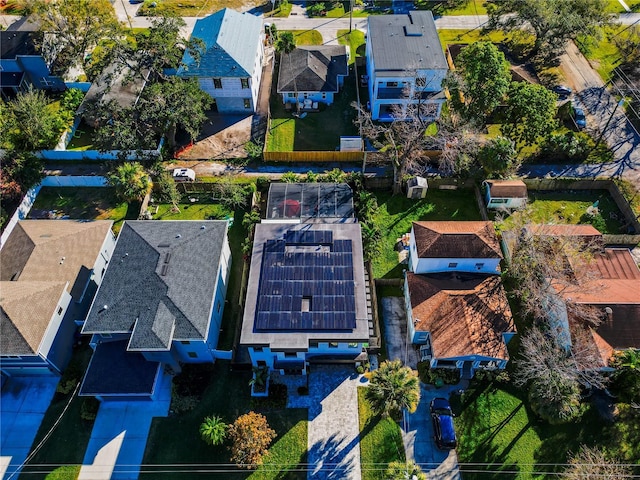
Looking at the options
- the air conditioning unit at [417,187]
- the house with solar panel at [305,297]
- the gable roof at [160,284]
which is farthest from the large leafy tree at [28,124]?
the air conditioning unit at [417,187]

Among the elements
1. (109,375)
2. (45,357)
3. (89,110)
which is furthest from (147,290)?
(89,110)

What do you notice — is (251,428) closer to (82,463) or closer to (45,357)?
(82,463)

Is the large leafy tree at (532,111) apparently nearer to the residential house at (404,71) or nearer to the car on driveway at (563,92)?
the residential house at (404,71)

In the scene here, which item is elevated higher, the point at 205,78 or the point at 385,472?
the point at 205,78

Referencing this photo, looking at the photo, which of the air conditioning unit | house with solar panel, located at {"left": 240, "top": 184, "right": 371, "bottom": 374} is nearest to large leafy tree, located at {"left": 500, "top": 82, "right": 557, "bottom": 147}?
the air conditioning unit

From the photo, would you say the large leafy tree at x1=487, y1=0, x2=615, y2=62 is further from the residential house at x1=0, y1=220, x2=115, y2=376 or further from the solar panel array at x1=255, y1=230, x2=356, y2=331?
the residential house at x1=0, y1=220, x2=115, y2=376

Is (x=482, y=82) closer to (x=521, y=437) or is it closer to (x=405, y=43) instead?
(x=405, y=43)
